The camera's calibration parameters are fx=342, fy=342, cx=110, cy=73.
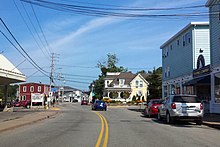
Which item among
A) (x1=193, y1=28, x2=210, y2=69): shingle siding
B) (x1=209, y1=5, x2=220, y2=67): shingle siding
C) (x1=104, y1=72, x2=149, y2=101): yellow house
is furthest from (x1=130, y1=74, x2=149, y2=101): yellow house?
(x1=209, y1=5, x2=220, y2=67): shingle siding

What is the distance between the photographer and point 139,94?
8631 cm

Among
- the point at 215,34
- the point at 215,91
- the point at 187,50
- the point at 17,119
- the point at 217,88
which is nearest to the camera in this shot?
the point at 17,119

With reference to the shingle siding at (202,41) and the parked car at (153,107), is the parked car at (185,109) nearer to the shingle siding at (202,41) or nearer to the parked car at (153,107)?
the parked car at (153,107)

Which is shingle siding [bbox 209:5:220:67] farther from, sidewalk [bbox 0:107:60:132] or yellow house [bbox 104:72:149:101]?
yellow house [bbox 104:72:149:101]

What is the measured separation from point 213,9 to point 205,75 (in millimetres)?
6191

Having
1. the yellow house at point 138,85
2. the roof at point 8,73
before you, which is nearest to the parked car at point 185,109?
the roof at point 8,73

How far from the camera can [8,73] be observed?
34.4 metres

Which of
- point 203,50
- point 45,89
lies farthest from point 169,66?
point 45,89

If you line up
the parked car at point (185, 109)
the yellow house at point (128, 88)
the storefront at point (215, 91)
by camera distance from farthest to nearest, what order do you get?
the yellow house at point (128, 88) → the storefront at point (215, 91) → the parked car at point (185, 109)

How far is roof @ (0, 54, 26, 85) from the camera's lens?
111 ft

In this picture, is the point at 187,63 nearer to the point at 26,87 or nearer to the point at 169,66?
the point at 169,66

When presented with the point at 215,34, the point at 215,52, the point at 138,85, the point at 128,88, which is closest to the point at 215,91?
the point at 215,52

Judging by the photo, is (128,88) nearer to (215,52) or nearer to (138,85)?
(138,85)

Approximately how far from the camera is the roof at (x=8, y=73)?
33.7 metres
